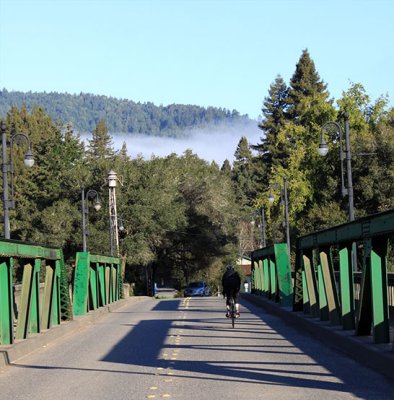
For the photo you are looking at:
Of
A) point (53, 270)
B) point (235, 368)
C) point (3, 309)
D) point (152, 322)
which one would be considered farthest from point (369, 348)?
point (152, 322)

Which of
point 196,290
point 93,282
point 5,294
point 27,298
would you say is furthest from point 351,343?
point 196,290

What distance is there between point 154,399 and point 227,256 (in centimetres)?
6731

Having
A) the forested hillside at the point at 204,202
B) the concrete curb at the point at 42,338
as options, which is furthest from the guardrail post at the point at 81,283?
the forested hillside at the point at 204,202

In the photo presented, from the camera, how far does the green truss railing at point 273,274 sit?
83.4 feet

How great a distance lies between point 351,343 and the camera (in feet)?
43.2

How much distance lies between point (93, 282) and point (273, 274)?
21.7ft

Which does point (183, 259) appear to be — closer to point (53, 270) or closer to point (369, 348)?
point (53, 270)

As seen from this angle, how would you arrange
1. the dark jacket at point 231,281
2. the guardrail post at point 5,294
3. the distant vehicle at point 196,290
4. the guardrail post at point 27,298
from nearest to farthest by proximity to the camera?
the guardrail post at point 5,294
the guardrail post at point 27,298
the dark jacket at point 231,281
the distant vehicle at point 196,290

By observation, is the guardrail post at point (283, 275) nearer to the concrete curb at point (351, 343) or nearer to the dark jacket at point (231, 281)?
the dark jacket at point (231, 281)

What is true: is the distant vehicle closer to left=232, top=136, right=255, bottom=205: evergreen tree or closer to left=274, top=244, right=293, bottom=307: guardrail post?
left=274, top=244, right=293, bottom=307: guardrail post

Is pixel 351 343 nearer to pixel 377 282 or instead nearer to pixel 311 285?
pixel 377 282

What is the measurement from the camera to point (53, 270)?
1889 centimetres

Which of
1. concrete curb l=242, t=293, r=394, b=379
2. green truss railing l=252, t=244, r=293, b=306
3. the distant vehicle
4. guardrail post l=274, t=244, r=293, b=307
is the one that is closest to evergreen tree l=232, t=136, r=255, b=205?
the distant vehicle

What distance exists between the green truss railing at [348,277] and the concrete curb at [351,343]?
0.23 meters
